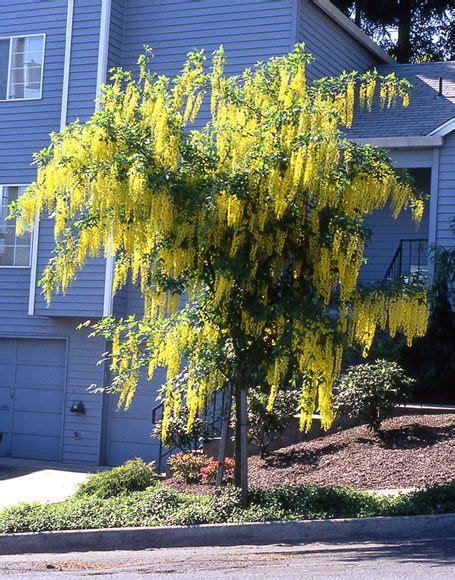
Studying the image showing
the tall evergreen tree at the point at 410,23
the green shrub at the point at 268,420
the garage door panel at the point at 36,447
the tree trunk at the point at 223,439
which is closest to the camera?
the tree trunk at the point at 223,439

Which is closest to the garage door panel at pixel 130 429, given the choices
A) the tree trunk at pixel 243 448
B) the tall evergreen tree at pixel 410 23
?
the tree trunk at pixel 243 448

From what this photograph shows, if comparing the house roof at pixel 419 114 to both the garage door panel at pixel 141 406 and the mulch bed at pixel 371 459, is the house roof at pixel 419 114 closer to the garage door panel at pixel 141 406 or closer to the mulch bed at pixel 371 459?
the mulch bed at pixel 371 459

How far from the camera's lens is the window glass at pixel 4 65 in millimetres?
19469

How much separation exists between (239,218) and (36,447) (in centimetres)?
1007

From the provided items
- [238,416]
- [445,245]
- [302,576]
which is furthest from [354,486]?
[445,245]

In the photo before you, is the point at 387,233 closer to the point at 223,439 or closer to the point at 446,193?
the point at 446,193

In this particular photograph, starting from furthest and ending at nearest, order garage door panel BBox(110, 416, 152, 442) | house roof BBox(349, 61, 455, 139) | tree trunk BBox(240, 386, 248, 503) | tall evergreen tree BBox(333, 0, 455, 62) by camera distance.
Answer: tall evergreen tree BBox(333, 0, 455, 62) → garage door panel BBox(110, 416, 152, 442) → house roof BBox(349, 61, 455, 139) → tree trunk BBox(240, 386, 248, 503)

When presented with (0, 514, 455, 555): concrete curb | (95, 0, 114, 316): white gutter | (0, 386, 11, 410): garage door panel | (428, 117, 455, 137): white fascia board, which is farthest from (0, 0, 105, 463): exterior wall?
(0, 514, 455, 555): concrete curb

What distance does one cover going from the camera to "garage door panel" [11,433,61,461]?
18.6 metres

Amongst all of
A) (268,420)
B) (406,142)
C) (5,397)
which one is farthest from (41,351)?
(406,142)

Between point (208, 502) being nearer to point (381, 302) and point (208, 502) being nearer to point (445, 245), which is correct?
point (381, 302)

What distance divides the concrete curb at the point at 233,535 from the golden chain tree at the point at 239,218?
1264mm

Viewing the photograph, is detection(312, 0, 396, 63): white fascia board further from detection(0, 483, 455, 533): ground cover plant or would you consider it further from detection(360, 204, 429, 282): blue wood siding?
detection(0, 483, 455, 533): ground cover plant

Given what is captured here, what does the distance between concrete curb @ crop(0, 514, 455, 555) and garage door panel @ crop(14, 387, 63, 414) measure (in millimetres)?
8324
